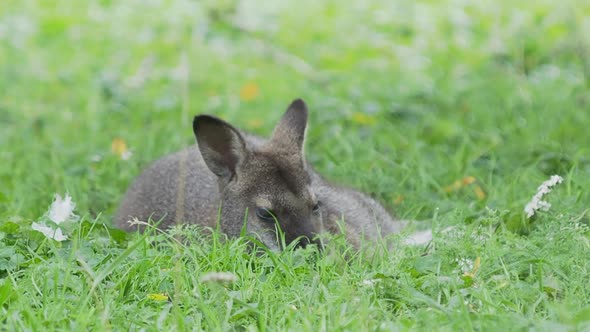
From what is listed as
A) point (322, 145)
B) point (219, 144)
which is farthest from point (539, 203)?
point (322, 145)

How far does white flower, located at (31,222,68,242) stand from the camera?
4.73 m

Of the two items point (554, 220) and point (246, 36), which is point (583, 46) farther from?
point (554, 220)

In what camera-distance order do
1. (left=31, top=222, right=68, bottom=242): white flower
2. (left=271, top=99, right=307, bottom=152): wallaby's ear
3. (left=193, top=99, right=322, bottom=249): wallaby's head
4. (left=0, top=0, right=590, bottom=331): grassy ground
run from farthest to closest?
1. (left=271, top=99, right=307, bottom=152): wallaby's ear
2. (left=193, top=99, right=322, bottom=249): wallaby's head
3. (left=31, top=222, right=68, bottom=242): white flower
4. (left=0, top=0, right=590, bottom=331): grassy ground

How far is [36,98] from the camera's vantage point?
8805mm

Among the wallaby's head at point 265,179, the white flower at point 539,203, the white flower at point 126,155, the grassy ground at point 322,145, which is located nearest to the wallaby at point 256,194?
the wallaby's head at point 265,179

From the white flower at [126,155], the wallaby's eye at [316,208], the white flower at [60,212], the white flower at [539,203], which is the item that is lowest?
the white flower at [126,155]

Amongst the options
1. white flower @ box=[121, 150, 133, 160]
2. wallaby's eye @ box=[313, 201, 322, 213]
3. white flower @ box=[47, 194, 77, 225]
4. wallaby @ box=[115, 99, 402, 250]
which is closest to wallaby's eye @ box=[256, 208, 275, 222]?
wallaby @ box=[115, 99, 402, 250]

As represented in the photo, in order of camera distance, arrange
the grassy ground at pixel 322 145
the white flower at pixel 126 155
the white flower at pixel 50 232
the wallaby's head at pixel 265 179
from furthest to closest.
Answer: the white flower at pixel 126 155
the wallaby's head at pixel 265 179
the white flower at pixel 50 232
the grassy ground at pixel 322 145

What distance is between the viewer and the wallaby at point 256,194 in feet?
16.9

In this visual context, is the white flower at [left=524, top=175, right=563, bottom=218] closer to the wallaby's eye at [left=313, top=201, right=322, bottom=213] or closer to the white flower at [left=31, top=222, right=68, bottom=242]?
the wallaby's eye at [left=313, top=201, right=322, bottom=213]

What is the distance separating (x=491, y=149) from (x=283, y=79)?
298 cm

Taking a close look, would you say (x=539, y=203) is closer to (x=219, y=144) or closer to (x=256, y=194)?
(x=256, y=194)

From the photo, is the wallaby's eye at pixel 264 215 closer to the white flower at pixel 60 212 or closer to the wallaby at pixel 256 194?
the wallaby at pixel 256 194

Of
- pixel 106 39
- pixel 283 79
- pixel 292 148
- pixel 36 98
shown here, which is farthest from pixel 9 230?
pixel 106 39
